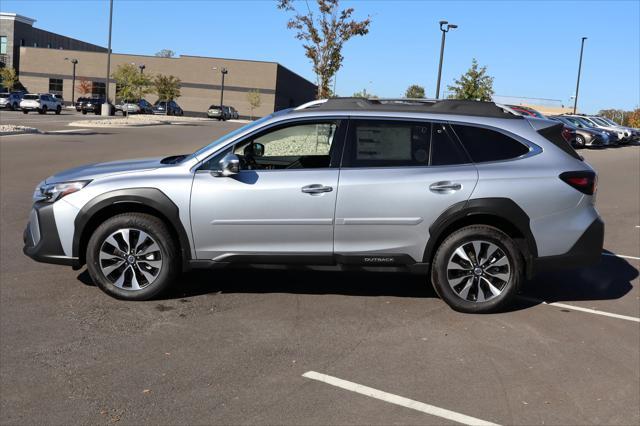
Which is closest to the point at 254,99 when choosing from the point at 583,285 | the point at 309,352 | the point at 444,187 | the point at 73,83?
the point at 73,83

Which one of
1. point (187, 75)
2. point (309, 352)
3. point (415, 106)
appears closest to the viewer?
point (309, 352)

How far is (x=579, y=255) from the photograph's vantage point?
226 inches

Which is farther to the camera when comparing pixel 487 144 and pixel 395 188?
pixel 487 144

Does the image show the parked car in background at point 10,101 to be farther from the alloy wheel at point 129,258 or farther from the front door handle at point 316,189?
the front door handle at point 316,189

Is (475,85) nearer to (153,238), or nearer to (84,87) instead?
(153,238)

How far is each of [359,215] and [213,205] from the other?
126 cm

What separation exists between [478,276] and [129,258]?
10.0 ft

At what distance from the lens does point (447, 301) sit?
19.0 feet

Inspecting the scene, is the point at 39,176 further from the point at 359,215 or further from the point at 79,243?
the point at 359,215

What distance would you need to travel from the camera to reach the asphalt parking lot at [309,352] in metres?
3.86

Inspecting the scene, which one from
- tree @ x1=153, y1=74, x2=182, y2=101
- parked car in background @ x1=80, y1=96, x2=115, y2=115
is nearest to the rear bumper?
parked car in background @ x1=80, y1=96, x2=115, y2=115

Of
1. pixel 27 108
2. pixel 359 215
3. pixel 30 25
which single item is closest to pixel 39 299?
pixel 359 215

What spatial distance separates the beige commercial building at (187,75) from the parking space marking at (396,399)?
3105 inches

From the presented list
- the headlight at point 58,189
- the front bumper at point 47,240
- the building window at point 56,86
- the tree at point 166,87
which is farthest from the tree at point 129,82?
the front bumper at point 47,240
